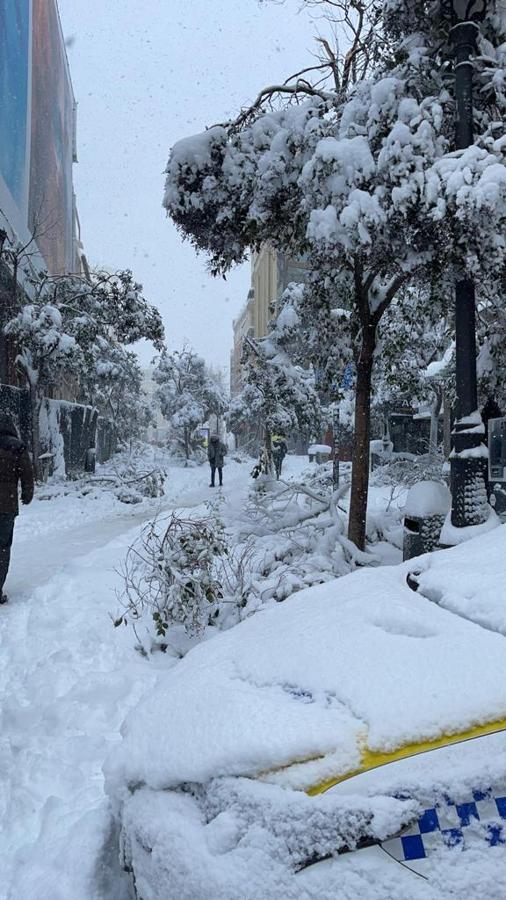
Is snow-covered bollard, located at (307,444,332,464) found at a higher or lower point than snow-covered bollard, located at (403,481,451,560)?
lower


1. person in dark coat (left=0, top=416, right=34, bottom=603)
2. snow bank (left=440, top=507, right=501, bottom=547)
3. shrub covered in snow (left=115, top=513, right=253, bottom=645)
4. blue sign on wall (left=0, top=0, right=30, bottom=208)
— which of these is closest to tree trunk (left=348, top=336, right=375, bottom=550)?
snow bank (left=440, top=507, right=501, bottom=547)

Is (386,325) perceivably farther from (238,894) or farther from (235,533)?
(238,894)

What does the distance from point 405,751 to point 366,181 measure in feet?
15.6

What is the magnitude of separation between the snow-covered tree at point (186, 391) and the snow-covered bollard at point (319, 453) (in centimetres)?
989

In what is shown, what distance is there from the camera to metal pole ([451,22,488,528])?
5.18 meters

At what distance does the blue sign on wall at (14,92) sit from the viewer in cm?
1731

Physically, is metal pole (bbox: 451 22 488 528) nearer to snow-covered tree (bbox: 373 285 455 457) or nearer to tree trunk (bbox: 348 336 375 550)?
tree trunk (bbox: 348 336 375 550)

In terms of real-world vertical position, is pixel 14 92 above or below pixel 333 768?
above

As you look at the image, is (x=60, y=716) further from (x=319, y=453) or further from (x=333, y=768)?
(x=319, y=453)

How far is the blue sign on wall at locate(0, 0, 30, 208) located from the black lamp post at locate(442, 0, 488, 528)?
15.0 metres

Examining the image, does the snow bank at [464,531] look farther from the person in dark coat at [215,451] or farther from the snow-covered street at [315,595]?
the person in dark coat at [215,451]

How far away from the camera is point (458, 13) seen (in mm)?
5355

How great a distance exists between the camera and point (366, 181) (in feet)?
16.9

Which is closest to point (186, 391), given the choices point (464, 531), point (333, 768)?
point (464, 531)
